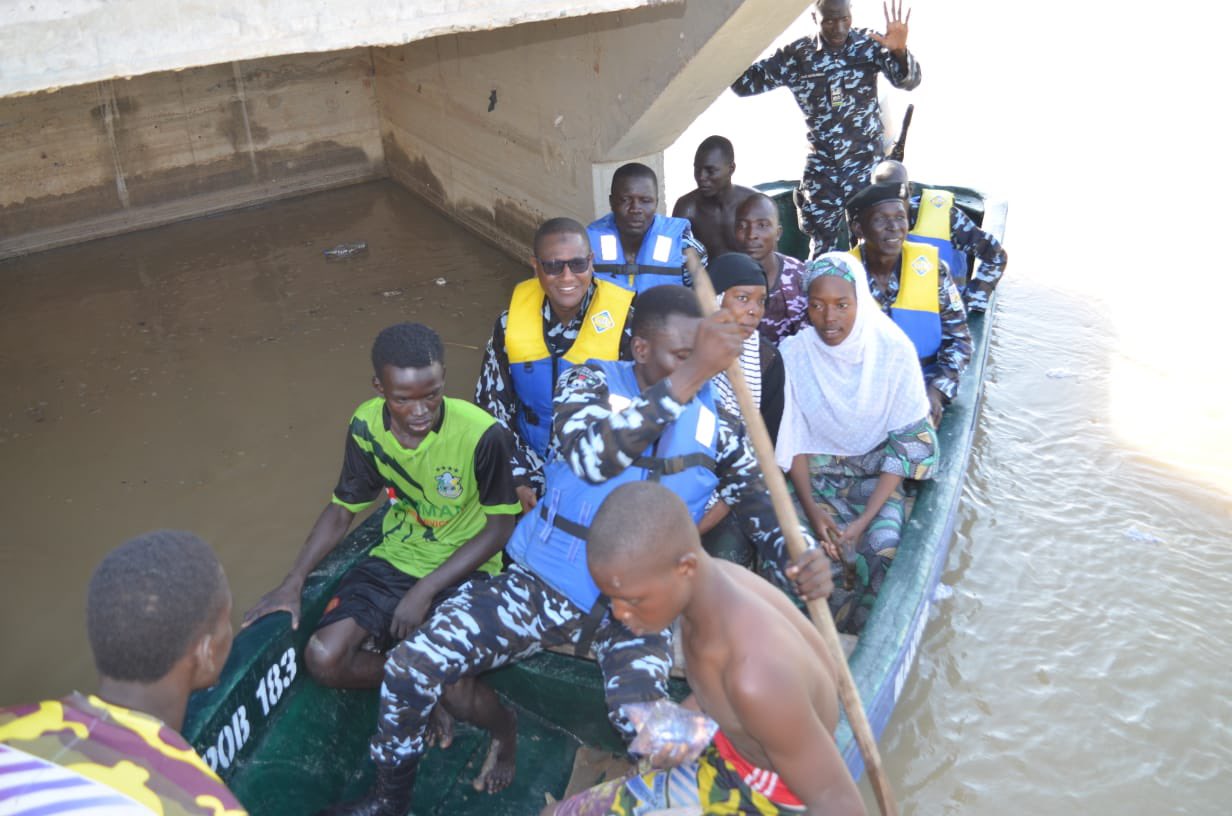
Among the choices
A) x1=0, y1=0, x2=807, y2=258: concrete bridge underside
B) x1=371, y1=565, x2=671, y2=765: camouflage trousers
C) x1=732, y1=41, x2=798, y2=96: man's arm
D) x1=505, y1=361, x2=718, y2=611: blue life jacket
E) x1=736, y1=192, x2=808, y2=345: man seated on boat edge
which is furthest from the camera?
x1=732, y1=41, x2=798, y2=96: man's arm

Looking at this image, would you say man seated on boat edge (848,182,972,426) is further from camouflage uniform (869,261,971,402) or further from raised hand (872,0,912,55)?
raised hand (872,0,912,55)

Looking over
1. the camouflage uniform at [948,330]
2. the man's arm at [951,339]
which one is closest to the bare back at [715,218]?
the camouflage uniform at [948,330]

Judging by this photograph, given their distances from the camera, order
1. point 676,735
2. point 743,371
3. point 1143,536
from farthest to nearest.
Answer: point 1143,536
point 743,371
point 676,735

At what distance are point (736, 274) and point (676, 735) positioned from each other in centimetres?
157

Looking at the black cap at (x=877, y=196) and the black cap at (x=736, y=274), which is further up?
the black cap at (x=877, y=196)

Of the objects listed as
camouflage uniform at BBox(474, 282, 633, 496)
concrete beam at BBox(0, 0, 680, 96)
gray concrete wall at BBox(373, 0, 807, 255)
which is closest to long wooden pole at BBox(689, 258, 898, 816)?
camouflage uniform at BBox(474, 282, 633, 496)

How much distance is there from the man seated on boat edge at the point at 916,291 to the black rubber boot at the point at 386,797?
7.79 ft

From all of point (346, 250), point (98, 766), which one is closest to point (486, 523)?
point (98, 766)

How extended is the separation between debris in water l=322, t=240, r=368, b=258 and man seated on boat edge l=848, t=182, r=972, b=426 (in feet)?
15.3

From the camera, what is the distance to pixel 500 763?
2.95 meters

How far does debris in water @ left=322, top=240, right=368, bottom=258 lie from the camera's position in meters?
7.67

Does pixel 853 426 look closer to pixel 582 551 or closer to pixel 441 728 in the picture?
pixel 582 551

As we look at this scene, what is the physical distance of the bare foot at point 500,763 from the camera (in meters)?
2.95

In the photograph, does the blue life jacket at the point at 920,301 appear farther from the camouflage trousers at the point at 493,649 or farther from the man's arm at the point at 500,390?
the camouflage trousers at the point at 493,649
